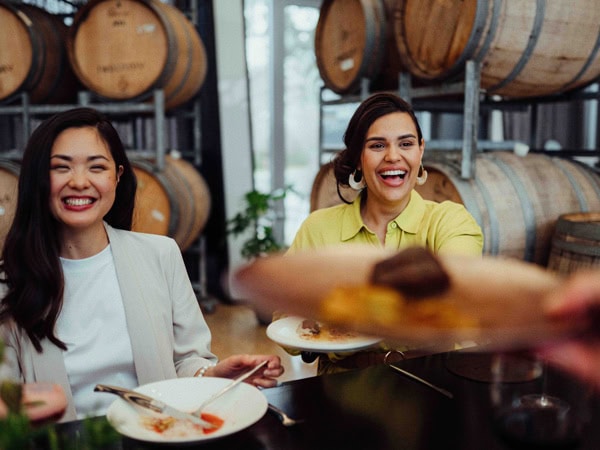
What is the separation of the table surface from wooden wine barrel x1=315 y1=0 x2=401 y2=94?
2.39 metres

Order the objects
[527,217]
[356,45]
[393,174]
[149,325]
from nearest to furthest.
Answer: [149,325] < [393,174] < [527,217] < [356,45]

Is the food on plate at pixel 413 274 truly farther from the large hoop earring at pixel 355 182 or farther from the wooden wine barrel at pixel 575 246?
the wooden wine barrel at pixel 575 246

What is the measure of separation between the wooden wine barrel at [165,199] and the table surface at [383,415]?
9.40 feet

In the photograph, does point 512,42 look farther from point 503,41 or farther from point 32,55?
→ point 32,55

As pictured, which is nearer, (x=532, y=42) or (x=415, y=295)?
(x=415, y=295)

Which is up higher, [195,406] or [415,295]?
[415,295]

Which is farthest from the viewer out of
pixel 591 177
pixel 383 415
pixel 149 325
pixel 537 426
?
pixel 591 177

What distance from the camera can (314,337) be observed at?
1.49 meters

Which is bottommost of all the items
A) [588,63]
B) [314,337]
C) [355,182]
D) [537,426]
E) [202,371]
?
[202,371]

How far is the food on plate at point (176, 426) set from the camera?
1.01 meters

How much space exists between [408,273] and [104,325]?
1169 millimetres

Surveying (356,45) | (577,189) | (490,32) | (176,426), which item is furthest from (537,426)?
(356,45)

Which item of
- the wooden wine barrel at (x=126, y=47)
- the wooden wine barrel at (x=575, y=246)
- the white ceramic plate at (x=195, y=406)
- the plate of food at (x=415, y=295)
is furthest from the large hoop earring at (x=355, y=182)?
the wooden wine barrel at (x=126, y=47)

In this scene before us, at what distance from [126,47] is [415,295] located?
3856mm
